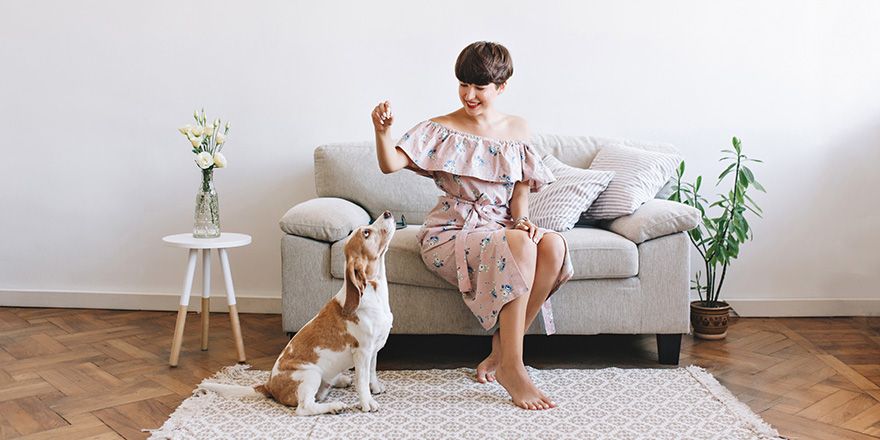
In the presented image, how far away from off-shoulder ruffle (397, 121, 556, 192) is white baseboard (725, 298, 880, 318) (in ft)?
4.95

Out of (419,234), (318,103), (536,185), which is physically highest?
(318,103)

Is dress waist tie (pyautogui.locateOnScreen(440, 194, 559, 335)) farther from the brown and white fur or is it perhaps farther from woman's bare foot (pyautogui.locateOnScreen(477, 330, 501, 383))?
the brown and white fur

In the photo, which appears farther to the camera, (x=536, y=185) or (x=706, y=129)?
(x=706, y=129)

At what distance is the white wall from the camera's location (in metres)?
3.15

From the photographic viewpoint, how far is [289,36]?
10.4 ft

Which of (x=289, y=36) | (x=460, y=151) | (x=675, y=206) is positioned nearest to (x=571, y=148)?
(x=675, y=206)

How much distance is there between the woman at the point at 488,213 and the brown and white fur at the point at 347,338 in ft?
1.00

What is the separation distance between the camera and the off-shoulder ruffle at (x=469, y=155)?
222 centimetres

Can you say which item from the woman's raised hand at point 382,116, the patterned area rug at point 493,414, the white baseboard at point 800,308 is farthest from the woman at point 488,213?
the white baseboard at point 800,308

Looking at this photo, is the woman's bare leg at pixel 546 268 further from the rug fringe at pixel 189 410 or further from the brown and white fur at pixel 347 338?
the rug fringe at pixel 189 410

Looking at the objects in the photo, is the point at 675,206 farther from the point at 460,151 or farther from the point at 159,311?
the point at 159,311

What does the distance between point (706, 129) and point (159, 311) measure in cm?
265

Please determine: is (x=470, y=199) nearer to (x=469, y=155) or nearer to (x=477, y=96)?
(x=469, y=155)

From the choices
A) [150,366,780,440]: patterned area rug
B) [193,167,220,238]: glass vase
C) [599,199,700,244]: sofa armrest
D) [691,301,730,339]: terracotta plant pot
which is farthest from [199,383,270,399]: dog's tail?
[691,301,730,339]: terracotta plant pot
